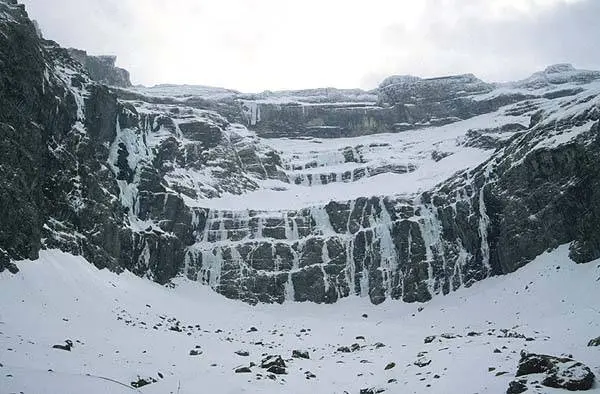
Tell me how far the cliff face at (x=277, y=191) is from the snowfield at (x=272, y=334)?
4.08 metres

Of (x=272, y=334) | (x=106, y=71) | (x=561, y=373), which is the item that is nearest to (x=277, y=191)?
(x=272, y=334)

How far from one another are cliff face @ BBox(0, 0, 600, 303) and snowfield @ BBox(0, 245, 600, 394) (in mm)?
4082

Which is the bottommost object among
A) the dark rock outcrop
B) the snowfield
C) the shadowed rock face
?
the snowfield

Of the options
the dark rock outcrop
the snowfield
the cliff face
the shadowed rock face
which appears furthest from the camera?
the shadowed rock face

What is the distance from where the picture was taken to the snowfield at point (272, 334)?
945 inches

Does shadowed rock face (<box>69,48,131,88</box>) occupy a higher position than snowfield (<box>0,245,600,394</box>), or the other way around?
shadowed rock face (<box>69,48,131,88</box>)

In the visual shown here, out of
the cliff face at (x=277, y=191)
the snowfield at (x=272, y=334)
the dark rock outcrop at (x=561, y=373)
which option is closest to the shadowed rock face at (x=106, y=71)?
the cliff face at (x=277, y=191)

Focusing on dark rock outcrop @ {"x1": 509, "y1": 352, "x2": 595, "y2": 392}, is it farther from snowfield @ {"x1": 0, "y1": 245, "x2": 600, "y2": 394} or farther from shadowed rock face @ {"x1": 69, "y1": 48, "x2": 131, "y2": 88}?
shadowed rock face @ {"x1": 69, "y1": 48, "x2": 131, "y2": 88}

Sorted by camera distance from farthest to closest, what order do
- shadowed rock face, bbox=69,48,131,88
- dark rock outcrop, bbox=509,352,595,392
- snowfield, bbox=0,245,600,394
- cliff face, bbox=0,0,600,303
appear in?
shadowed rock face, bbox=69,48,131,88, cliff face, bbox=0,0,600,303, snowfield, bbox=0,245,600,394, dark rock outcrop, bbox=509,352,595,392

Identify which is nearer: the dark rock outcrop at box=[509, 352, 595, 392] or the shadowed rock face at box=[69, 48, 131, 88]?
the dark rock outcrop at box=[509, 352, 595, 392]

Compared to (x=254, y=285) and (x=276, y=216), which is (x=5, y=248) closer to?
(x=254, y=285)

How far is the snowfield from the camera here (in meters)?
→ 24.0

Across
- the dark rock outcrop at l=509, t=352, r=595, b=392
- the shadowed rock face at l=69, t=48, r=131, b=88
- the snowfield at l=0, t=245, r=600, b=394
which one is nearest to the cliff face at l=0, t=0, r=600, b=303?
the snowfield at l=0, t=245, r=600, b=394

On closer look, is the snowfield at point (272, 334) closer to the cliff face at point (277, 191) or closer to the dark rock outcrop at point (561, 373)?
the dark rock outcrop at point (561, 373)
